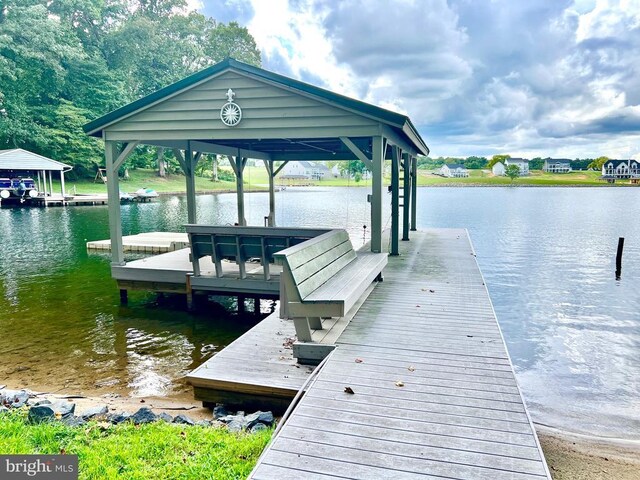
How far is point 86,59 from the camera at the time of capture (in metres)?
40.2

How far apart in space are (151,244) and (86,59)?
34.7 metres

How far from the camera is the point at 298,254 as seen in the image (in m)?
4.34

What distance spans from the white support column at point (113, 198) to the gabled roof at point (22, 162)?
87.3ft

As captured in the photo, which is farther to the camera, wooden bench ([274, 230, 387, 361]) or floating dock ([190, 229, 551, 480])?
wooden bench ([274, 230, 387, 361])

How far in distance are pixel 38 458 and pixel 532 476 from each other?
117 inches

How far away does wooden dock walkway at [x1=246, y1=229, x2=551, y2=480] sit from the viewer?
2549mm

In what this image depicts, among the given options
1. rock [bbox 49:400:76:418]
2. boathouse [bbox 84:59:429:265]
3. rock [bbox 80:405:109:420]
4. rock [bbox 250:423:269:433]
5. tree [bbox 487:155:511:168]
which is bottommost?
rock [bbox 80:405:109:420]

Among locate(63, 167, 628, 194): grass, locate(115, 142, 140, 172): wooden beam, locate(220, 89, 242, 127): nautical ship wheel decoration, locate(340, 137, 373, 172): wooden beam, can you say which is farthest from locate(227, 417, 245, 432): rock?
locate(63, 167, 628, 194): grass

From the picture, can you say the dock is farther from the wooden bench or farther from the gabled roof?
the gabled roof

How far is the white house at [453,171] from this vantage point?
12069cm

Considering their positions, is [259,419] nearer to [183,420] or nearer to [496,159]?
[183,420]

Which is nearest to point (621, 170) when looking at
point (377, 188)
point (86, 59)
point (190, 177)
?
point (86, 59)

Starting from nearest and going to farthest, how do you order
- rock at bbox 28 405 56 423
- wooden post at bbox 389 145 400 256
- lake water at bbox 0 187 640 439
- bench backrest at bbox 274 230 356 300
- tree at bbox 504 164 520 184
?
rock at bbox 28 405 56 423 < bench backrest at bbox 274 230 356 300 < lake water at bbox 0 187 640 439 < wooden post at bbox 389 145 400 256 < tree at bbox 504 164 520 184

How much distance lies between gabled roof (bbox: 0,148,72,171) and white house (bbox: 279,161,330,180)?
66.5 meters
